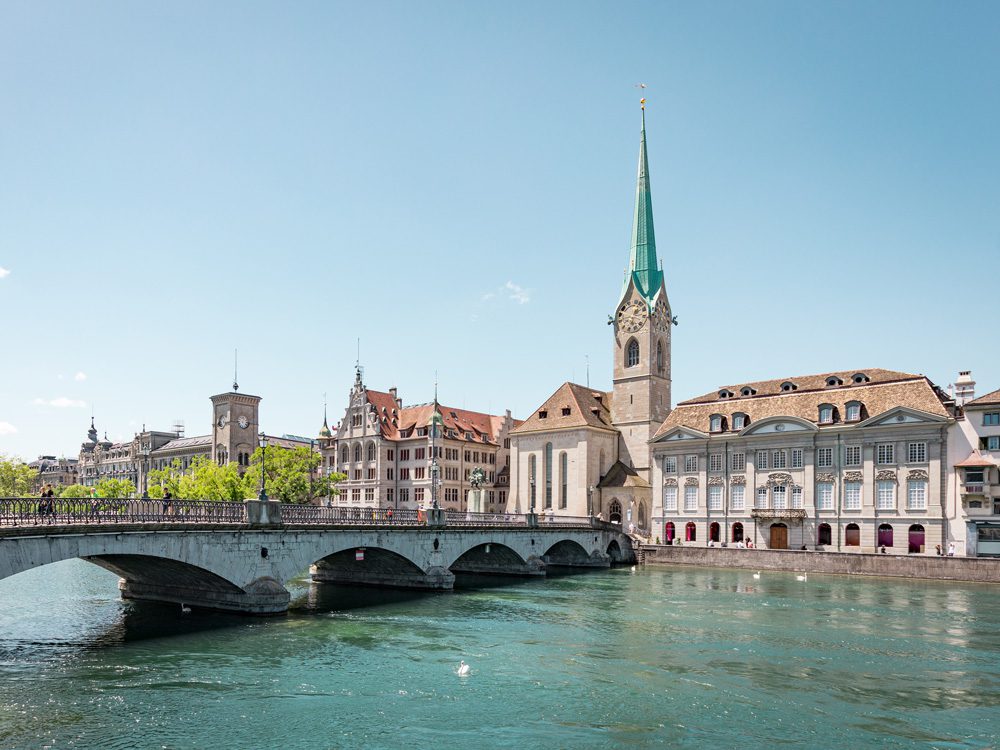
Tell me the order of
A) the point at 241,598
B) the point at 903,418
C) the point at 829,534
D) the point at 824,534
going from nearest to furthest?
1. the point at 241,598
2. the point at 903,418
3. the point at 829,534
4. the point at 824,534

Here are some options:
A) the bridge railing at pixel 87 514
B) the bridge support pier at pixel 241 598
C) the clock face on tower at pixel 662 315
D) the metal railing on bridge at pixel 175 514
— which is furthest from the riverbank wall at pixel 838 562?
the bridge railing at pixel 87 514

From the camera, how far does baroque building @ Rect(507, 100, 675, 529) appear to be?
89625 mm

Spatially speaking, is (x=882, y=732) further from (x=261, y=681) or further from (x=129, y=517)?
(x=129, y=517)

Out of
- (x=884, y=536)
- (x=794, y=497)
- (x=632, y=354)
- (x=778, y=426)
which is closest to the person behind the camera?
(x=884, y=536)

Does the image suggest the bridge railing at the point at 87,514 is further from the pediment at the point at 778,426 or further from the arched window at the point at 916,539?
the arched window at the point at 916,539

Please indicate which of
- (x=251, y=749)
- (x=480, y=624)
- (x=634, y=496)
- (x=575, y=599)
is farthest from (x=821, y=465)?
(x=251, y=749)

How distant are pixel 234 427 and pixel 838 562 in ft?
284

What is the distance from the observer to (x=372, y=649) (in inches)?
1256

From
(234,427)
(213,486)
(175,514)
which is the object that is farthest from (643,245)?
(175,514)

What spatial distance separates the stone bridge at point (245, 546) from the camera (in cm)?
3066

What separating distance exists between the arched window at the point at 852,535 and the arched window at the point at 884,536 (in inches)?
60.0

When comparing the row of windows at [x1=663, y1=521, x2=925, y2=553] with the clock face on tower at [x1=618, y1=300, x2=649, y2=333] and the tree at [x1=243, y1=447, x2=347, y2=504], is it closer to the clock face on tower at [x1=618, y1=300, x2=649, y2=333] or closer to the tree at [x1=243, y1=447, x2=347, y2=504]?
the clock face on tower at [x1=618, y1=300, x2=649, y2=333]

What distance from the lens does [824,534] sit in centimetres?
7094

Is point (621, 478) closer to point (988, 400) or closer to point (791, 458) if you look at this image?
point (791, 458)
